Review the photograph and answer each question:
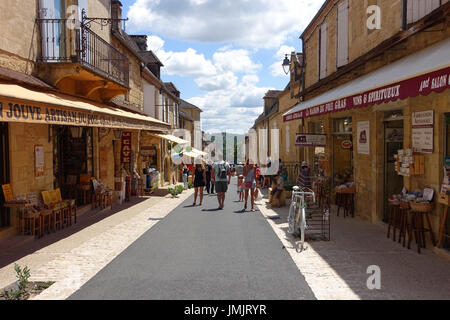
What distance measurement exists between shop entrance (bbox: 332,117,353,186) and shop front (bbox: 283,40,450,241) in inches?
5.7

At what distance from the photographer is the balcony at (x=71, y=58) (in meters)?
9.47

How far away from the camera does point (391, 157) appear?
29.9 feet

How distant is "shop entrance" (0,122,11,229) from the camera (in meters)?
7.80

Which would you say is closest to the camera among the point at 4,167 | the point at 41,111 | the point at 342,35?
the point at 41,111

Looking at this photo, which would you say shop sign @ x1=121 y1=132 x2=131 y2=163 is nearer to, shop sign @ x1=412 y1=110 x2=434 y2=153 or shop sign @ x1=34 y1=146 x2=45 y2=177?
shop sign @ x1=34 y1=146 x2=45 y2=177

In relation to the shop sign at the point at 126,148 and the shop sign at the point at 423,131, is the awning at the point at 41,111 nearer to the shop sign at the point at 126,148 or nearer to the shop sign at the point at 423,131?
the shop sign at the point at 126,148

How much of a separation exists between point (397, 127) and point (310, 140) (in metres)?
4.22

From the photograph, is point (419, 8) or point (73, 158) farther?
point (73, 158)

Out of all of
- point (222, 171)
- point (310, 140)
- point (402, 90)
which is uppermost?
point (402, 90)

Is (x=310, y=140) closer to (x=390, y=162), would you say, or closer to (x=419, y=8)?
(x=390, y=162)

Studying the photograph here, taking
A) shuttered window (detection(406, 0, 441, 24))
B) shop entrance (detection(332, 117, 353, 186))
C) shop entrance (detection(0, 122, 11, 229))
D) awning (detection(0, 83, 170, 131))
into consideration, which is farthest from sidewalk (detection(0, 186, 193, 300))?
shuttered window (detection(406, 0, 441, 24))

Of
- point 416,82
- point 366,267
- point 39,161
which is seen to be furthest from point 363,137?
point 39,161
